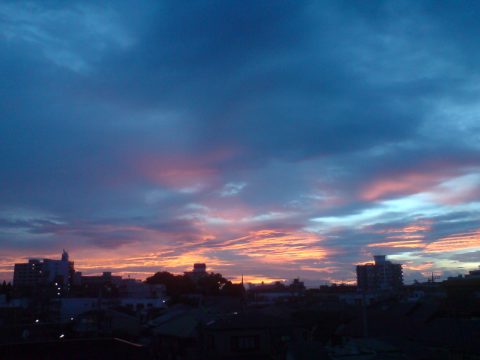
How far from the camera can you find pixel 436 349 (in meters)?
25.1

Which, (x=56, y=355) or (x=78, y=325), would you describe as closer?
(x=56, y=355)

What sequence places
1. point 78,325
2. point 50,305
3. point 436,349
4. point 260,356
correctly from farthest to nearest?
point 50,305 < point 78,325 < point 260,356 < point 436,349

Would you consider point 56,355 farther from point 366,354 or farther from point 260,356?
point 260,356

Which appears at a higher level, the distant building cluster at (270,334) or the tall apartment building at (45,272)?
the tall apartment building at (45,272)

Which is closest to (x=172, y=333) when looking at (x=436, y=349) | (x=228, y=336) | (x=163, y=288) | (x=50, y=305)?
(x=228, y=336)

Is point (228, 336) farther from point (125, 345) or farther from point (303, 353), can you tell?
point (125, 345)

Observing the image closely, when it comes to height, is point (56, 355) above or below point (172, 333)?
above

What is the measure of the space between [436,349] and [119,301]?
180ft

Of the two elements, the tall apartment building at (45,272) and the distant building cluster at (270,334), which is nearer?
the distant building cluster at (270,334)

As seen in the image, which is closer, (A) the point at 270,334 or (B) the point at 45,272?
(A) the point at 270,334

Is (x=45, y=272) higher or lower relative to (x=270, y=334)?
higher

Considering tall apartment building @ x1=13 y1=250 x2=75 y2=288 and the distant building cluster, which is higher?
tall apartment building @ x1=13 y1=250 x2=75 y2=288

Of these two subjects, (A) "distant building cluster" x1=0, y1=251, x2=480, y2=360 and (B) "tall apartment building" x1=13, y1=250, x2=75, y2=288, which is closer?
(A) "distant building cluster" x1=0, y1=251, x2=480, y2=360

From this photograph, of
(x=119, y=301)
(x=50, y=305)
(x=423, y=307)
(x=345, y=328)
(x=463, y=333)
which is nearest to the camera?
(x=463, y=333)
